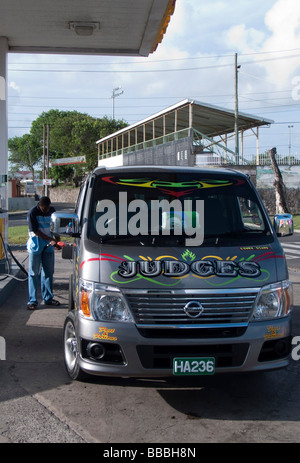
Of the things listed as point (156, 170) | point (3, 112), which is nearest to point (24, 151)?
point (3, 112)

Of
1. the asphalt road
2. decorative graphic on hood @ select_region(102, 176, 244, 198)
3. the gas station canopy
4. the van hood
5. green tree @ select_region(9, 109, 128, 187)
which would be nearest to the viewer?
the asphalt road

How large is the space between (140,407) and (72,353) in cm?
88

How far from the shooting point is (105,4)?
8.85 metres

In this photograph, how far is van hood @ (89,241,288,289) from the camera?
4.13m

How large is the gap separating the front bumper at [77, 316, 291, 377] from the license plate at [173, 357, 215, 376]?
0.03m

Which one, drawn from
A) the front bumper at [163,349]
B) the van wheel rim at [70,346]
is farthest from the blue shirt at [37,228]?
the front bumper at [163,349]

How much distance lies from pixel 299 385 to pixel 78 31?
7.93 m

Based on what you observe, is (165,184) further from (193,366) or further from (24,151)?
(24,151)

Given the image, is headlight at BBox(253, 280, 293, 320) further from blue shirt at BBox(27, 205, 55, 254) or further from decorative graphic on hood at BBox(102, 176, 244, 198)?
blue shirt at BBox(27, 205, 55, 254)

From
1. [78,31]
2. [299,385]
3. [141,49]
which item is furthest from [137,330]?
[141,49]

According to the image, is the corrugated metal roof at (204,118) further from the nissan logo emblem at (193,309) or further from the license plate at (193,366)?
the license plate at (193,366)

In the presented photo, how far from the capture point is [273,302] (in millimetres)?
4270

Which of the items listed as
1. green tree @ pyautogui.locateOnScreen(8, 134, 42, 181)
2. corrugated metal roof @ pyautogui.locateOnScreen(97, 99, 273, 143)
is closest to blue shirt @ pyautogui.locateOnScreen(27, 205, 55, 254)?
corrugated metal roof @ pyautogui.locateOnScreen(97, 99, 273, 143)

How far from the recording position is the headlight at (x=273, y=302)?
4199 millimetres
